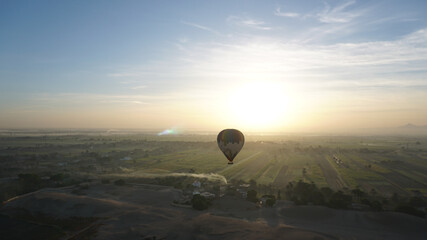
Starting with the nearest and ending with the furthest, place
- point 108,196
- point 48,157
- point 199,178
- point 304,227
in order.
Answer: point 304,227 < point 108,196 < point 199,178 < point 48,157

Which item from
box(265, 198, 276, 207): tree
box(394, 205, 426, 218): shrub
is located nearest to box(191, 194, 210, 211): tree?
box(265, 198, 276, 207): tree

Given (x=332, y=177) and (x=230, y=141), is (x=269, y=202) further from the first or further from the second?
(x=332, y=177)

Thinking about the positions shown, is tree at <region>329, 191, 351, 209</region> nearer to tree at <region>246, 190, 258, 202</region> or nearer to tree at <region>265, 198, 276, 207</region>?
tree at <region>265, 198, 276, 207</region>

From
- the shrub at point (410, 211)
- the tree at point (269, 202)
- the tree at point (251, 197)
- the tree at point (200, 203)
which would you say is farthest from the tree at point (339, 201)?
the tree at point (200, 203)

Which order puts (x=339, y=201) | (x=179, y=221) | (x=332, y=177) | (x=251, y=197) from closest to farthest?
(x=179, y=221)
(x=339, y=201)
(x=251, y=197)
(x=332, y=177)

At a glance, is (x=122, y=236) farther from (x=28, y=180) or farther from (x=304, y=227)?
(x=28, y=180)

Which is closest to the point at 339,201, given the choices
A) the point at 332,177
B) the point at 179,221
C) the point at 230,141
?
the point at 230,141

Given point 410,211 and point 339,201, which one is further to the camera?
point 339,201

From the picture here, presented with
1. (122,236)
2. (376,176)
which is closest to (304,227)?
(122,236)

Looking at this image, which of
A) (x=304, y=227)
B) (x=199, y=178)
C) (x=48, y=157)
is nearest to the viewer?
(x=304, y=227)

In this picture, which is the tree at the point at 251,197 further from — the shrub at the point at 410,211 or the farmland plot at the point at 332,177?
the farmland plot at the point at 332,177

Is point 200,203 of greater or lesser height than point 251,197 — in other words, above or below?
above
